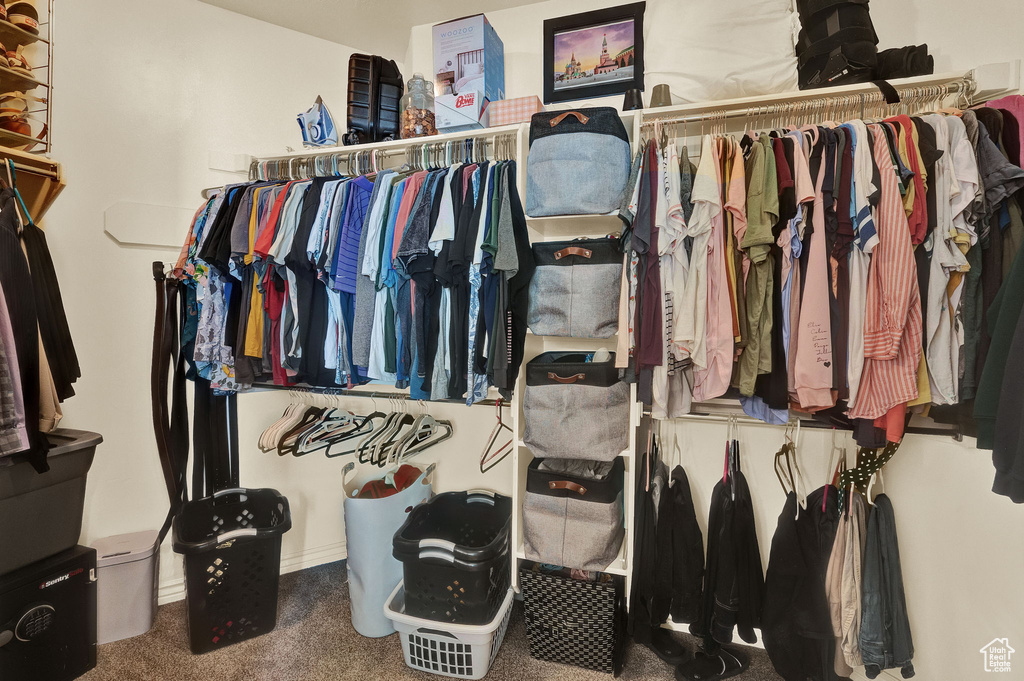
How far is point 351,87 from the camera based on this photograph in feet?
7.06

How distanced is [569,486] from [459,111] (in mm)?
1508

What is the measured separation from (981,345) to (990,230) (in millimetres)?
310

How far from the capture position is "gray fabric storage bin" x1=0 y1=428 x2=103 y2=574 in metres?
1.55

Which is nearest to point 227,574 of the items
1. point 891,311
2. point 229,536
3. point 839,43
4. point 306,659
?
point 229,536

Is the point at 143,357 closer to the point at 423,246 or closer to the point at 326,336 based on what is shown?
the point at 326,336

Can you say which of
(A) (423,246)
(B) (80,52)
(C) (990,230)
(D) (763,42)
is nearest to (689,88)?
(D) (763,42)

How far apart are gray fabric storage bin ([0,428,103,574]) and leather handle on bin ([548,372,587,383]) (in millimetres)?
1682

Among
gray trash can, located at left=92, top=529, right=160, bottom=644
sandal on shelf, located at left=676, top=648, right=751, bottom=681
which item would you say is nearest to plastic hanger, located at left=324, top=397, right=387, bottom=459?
gray trash can, located at left=92, top=529, right=160, bottom=644

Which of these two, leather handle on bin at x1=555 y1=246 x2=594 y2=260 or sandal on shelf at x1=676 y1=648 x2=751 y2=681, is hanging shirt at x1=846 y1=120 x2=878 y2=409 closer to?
leather handle on bin at x1=555 y1=246 x2=594 y2=260

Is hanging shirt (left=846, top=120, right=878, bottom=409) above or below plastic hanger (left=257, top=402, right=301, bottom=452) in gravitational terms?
above

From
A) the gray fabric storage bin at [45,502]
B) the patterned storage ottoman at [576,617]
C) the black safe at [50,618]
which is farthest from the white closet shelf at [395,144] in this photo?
the black safe at [50,618]

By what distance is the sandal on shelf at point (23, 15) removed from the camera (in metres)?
1.58

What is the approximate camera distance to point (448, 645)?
1.73 meters

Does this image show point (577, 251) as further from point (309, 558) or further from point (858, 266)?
point (309, 558)
